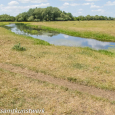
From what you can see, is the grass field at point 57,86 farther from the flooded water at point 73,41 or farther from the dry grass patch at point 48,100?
the flooded water at point 73,41

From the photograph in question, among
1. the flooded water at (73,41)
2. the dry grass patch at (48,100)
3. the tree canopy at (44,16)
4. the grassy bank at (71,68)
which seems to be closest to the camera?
the dry grass patch at (48,100)

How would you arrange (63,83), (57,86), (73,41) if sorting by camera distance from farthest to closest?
(73,41) → (63,83) → (57,86)

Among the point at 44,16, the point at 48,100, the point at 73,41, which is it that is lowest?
the point at 48,100

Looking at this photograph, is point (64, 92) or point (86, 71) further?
point (86, 71)

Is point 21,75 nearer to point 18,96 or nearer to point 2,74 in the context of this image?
point 2,74

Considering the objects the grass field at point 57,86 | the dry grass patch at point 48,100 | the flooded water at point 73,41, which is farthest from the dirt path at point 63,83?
the flooded water at point 73,41

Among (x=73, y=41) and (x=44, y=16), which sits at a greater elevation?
(x=44, y=16)

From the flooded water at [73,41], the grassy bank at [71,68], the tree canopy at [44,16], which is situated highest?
the tree canopy at [44,16]

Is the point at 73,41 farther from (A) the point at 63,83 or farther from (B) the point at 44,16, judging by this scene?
(B) the point at 44,16

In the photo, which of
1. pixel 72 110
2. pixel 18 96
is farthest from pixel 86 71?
pixel 18 96

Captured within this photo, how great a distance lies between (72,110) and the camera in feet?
17.8

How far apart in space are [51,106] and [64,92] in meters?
1.37

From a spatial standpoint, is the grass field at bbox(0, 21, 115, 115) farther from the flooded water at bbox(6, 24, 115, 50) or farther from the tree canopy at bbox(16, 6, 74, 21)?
the tree canopy at bbox(16, 6, 74, 21)

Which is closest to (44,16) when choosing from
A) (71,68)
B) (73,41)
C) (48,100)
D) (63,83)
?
(73,41)
